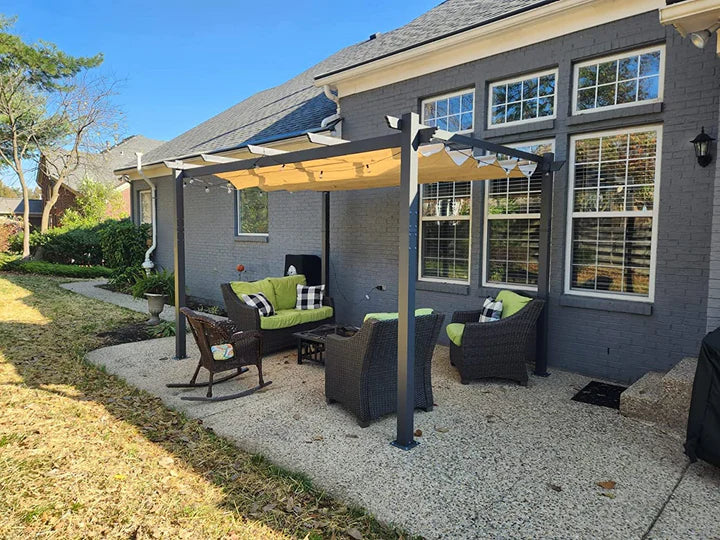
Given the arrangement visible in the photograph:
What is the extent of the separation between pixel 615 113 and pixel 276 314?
196 inches

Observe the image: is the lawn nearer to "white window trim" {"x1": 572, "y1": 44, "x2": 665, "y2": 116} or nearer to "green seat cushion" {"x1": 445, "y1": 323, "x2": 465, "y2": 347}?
"green seat cushion" {"x1": 445, "y1": 323, "x2": 465, "y2": 347}

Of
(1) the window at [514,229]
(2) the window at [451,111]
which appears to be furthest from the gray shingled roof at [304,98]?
(1) the window at [514,229]

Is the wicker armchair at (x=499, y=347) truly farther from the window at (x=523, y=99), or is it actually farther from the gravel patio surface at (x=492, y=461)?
the window at (x=523, y=99)

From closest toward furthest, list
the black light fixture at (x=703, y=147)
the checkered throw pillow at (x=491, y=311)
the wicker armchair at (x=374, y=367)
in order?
the wicker armchair at (x=374, y=367) < the black light fixture at (x=703, y=147) < the checkered throw pillow at (x=491, y=311)

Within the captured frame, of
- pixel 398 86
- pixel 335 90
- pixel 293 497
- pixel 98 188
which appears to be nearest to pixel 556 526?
pixel 293 497

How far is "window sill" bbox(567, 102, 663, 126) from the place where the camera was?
4.96 metres

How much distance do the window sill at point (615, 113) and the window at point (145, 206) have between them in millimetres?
12415

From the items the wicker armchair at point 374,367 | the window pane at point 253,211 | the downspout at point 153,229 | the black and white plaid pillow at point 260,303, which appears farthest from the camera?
the downspout at point 153,229

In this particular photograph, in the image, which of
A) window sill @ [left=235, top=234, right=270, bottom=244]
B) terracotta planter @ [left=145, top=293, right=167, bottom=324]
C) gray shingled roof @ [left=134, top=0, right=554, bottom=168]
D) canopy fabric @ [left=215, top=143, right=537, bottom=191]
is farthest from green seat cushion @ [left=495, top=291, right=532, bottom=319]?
terracotta planter @ [left=145, top=293, right=167, bottom=324]

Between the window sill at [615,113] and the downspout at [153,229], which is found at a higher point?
the window sill at [615,113]

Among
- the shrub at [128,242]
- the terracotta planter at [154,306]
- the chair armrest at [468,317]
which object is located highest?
the shrub at [128,242]

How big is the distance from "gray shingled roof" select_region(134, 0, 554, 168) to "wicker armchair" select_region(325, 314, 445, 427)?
430 centimetres

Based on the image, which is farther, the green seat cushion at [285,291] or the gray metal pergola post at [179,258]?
the green seat cushion at [285,291]

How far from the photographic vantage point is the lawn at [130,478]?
8.94ft
